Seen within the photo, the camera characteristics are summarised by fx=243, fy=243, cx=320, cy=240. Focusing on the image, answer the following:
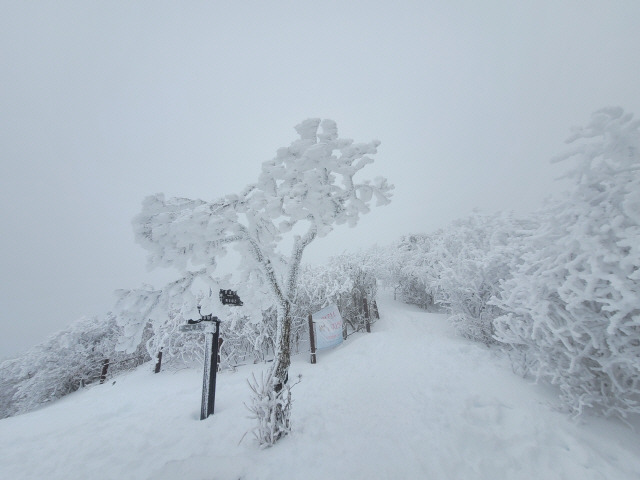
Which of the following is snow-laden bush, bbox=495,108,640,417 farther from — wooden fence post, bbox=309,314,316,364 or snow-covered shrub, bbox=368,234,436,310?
snow-covered shrub, bbox=368,234,436,310

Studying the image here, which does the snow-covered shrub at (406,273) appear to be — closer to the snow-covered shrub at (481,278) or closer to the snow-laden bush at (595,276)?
the snow-covered shrub at (481,278)

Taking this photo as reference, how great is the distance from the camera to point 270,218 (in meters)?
4.14

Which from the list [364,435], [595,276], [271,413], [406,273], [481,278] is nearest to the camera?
[595,276]

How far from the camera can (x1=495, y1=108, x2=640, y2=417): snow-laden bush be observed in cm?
319

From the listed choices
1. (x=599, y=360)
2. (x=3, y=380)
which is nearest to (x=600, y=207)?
(x=599, y=360)

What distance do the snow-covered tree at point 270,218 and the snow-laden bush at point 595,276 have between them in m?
2.85

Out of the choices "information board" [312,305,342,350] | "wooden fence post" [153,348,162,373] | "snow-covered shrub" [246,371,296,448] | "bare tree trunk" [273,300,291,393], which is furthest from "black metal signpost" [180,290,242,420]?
"wooden fence post" [153,348,162,373]

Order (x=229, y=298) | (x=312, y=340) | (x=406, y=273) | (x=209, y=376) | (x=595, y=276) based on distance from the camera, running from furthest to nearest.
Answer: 1. (x=406, y=273)
2. (x=312, y=340)
3. (x=209, y=376)
4. (x=229, y=298)
5. (x=595, y=276)

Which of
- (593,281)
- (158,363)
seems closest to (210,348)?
(158,363)

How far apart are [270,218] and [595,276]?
4748 millimetres

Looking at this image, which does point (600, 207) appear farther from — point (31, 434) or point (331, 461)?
point (31, 434)

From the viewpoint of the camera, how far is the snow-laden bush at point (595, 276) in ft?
10.5

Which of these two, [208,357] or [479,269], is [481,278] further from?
[208,357]

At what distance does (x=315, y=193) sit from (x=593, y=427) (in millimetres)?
5667
